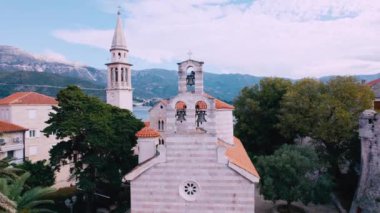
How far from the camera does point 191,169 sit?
15.4 meters

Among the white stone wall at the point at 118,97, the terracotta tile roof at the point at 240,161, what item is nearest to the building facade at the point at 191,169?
the terracotta tile roof at the point at 240,161

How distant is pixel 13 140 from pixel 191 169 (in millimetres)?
21241

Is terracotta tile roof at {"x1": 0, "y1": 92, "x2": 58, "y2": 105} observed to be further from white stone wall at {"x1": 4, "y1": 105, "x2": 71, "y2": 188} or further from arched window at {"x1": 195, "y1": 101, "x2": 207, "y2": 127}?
arched window at {"x1": 195, "y1": 101, "x2": 207, "y2": 127}

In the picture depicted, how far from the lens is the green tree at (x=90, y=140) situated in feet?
70.0

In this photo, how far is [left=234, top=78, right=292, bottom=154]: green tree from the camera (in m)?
33.2

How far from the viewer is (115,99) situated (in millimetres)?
36281

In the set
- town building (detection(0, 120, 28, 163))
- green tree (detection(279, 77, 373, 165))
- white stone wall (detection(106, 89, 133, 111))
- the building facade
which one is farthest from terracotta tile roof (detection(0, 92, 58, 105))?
green tree (detection(279, 77, 373, 165))

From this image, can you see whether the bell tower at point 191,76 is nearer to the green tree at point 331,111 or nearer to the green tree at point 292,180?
the green tree at point 292,180

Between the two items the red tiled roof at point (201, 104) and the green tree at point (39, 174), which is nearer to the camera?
the red tiled roof at point (201, 104)

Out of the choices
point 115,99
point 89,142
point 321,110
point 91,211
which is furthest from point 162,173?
point 115,99

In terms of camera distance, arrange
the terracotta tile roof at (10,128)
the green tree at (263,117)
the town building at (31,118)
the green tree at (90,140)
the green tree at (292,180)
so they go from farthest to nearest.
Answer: the green tree at (263,117) → the town building at (31,118) → the terracotta tile roof at (10,128) → the green tree at (90,140) → the green tree at (292,180)

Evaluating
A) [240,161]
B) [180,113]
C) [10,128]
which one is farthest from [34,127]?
[240,161]

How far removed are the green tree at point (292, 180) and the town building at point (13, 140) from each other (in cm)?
2114

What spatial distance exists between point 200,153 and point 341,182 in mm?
17684
